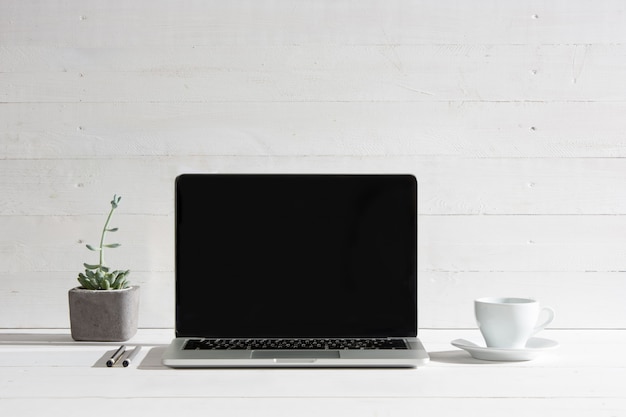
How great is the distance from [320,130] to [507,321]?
51 cm

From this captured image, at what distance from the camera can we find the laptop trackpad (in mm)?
977

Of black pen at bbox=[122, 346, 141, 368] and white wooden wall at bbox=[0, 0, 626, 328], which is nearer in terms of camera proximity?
black pen at bbox=[122, 346, 141, 368]

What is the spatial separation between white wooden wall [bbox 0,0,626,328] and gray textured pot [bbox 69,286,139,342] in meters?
0.15

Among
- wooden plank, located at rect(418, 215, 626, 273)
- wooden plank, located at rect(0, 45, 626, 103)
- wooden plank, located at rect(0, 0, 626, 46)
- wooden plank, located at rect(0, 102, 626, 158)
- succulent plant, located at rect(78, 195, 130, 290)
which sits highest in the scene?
wooden plank, located at rect(0, 0, 626, 46)

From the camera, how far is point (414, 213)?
44.9 inches

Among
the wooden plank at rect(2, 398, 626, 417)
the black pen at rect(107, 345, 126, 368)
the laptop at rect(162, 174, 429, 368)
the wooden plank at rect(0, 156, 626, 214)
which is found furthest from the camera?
the wooden plank at rect(0, 156, 626, 214)

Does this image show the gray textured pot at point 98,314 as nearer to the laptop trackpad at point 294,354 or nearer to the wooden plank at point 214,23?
the laptop trackpad at point 294,354

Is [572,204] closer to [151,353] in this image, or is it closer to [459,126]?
[459,126]

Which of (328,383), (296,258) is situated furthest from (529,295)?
(328,383)

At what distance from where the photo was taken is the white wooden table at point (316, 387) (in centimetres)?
78

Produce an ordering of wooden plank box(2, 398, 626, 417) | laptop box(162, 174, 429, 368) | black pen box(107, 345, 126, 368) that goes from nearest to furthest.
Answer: wooden plank box(2, 398, 626, 417), black pen box(107, 345, 126, 368), laptop box(162, 174, 429, 368)

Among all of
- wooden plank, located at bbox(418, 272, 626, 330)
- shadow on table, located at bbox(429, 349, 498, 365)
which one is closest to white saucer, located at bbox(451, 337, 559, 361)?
shadow on table, located at bbox(429, 349, 498, 365)

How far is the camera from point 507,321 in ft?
3.37

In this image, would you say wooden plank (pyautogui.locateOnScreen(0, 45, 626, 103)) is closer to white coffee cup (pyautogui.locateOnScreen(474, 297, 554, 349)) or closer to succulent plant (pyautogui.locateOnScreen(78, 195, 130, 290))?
succulent plant (pyautogui.locateOnScreen(78, 195, 130, 290))
